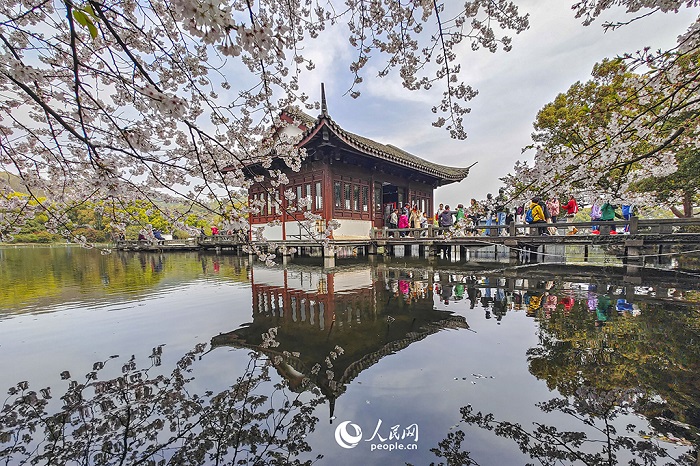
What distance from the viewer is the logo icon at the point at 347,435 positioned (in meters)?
2.00

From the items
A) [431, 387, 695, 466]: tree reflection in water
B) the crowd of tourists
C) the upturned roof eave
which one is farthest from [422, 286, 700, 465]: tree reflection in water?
the upturned roof eave

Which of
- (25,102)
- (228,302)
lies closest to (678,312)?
(228,302)

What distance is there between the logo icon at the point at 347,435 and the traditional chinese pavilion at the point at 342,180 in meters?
9.19

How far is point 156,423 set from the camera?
85.0 inches

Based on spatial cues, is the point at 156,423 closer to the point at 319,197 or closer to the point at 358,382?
the point at 358,382

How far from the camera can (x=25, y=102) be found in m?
2.80

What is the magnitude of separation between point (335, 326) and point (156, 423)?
2.46m

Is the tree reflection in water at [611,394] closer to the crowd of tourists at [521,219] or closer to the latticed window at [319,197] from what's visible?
the crowd of tourists at [521,219]

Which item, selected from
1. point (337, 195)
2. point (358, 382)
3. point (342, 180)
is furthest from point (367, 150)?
point (358, 382)

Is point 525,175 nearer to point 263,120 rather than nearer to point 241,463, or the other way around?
point 263,120

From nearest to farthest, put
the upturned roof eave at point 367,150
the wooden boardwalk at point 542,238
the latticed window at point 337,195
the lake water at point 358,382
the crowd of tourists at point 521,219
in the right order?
1. the lake water at point 358,382
2. the crowd of tourists at point 521,219
3. the wooden boardwalk at point 542,238
4. the upturned roof eave at point 367,150
5. the latticed window at point 337,195

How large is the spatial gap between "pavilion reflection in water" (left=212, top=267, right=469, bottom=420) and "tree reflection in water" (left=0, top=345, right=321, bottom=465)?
362 millimetres

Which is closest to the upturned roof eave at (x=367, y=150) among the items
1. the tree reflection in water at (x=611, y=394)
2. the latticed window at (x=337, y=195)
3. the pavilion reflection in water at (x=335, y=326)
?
the latticed window at (x=337, y=195)

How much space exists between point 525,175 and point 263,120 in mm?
3192
